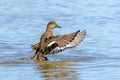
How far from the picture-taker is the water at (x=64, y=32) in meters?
12.0

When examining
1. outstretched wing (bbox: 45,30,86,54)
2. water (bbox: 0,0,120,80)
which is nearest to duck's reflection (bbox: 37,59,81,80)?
water (bbox: 0,0,120,80)

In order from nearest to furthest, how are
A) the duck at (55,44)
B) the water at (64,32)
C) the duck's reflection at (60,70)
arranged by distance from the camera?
the duck's reflection at (60,70), the water at (64,32), the duck at (55,44)

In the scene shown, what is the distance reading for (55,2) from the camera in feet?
69.0

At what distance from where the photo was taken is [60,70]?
490 inches

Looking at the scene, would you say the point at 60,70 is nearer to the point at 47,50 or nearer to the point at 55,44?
the point at 55,44

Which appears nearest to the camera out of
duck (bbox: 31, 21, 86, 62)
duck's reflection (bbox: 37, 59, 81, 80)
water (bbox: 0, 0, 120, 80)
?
duck's reflection (bbox: 37, 59, 81, 80)

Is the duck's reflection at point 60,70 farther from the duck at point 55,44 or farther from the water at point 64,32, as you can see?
the duck at point 55,44

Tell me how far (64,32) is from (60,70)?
13.9ft

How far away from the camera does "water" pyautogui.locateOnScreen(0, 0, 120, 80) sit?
12.0 meters

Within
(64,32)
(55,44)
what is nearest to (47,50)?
(55,44)

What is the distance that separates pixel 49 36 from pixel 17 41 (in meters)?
1.87

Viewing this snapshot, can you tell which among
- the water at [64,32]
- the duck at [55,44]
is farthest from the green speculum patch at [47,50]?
the water at [64,32]

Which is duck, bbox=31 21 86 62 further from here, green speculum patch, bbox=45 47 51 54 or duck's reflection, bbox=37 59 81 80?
duck's reflection, bbox=37 59 81 80

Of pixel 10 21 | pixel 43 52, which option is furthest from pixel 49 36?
pixel 10 21
